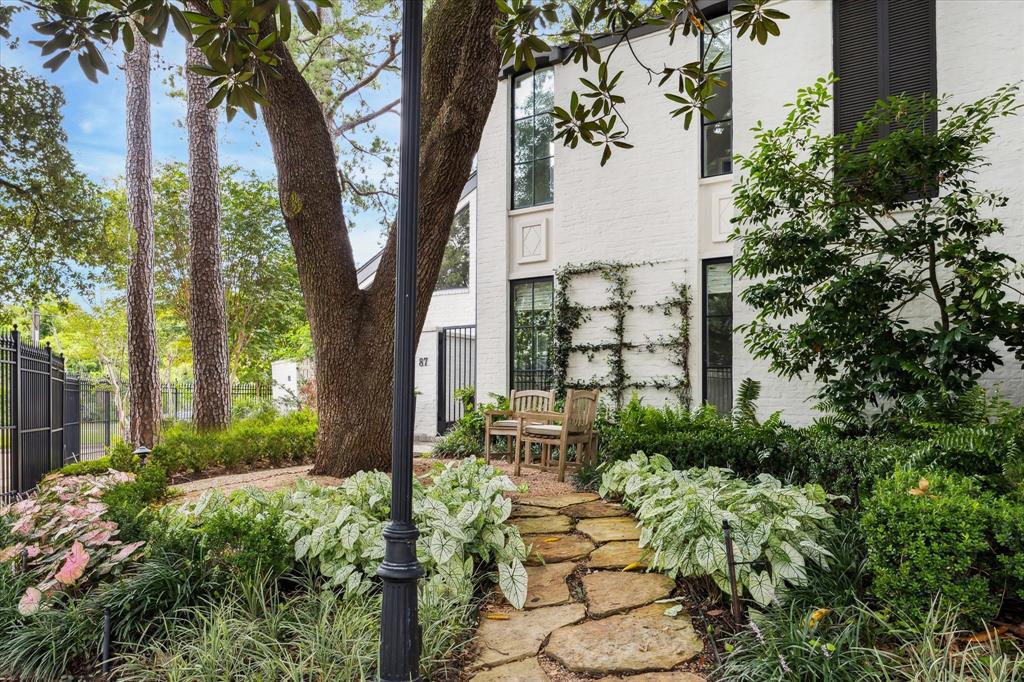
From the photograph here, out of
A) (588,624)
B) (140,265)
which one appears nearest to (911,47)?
(588,624)

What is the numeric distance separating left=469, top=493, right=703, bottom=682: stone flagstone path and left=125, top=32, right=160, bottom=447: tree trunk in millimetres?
8334

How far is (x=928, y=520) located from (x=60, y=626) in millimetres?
3775

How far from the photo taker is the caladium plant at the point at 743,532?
308cm

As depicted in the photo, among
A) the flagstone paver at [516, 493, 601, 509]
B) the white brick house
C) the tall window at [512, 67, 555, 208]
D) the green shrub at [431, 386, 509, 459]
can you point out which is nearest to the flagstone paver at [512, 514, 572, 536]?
the flagstone paver at [516, 493, 601, 509]

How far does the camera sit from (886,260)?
20.4 feet

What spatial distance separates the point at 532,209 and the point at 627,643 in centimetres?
788

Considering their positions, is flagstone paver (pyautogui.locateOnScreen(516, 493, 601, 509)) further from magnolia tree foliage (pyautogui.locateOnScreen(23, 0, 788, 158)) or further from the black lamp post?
the black lamp post

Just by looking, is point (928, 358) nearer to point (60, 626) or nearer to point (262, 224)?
point (60, 626)

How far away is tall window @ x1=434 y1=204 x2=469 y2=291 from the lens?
576 inches

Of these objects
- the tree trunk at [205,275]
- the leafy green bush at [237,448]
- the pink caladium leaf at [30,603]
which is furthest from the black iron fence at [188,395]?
the pink caladium leaf at [30,603]

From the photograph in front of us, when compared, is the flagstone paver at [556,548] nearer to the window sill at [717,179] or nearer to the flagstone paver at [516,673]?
the flagstone paver at [516,673]

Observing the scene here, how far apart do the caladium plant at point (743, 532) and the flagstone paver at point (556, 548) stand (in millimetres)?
420

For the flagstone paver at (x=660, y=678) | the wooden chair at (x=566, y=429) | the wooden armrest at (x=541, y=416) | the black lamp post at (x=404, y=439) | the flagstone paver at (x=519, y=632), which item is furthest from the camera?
the wooden armrest at (x=541, y=416)

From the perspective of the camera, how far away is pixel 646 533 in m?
3.66
